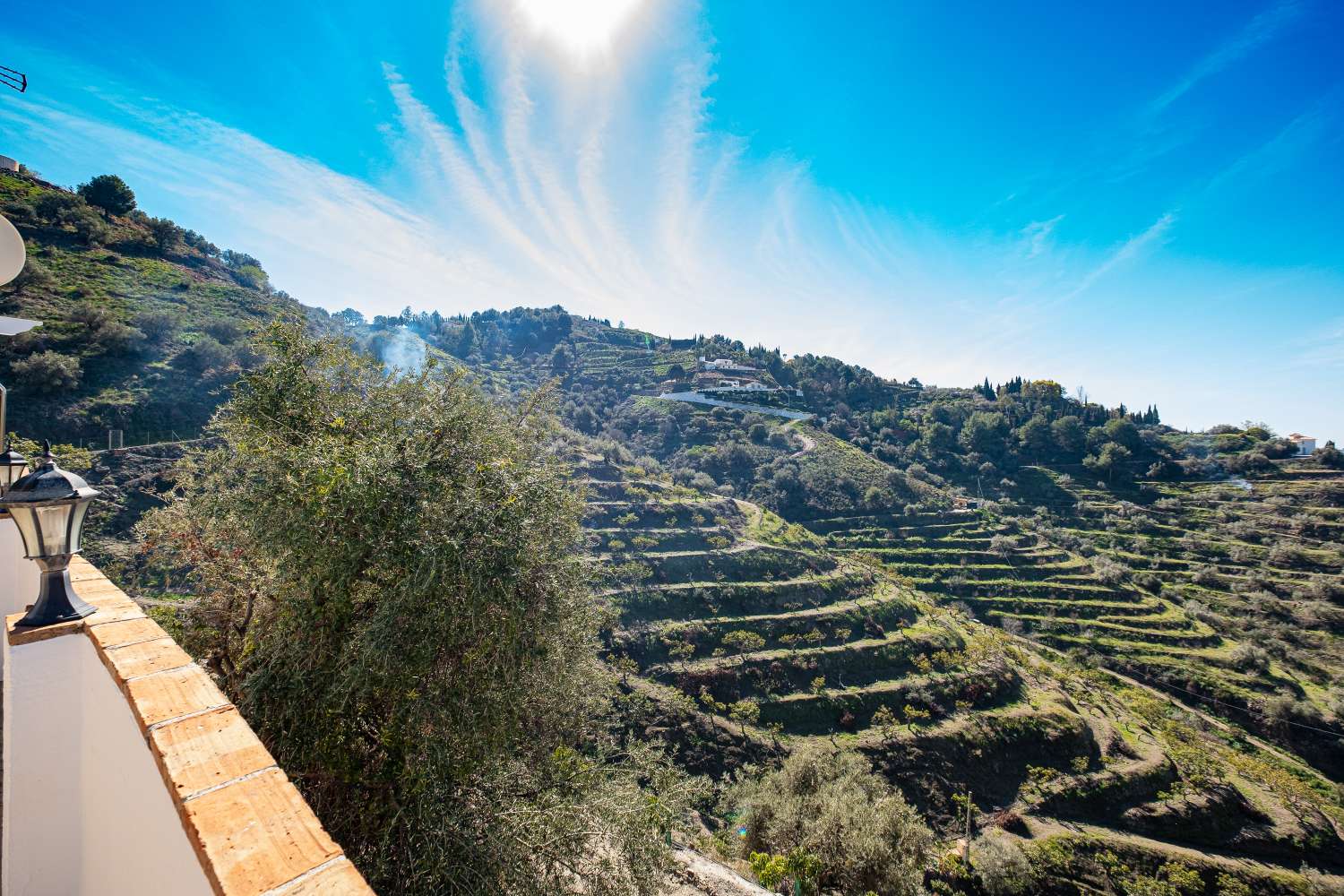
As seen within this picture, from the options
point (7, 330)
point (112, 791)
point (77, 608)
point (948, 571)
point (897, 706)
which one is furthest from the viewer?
point (948, 571)

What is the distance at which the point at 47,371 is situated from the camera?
2519 cm

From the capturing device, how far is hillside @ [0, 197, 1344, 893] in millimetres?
22812

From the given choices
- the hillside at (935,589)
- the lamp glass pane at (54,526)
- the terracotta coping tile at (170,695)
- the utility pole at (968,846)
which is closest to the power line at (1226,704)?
the hillside at (935,589)

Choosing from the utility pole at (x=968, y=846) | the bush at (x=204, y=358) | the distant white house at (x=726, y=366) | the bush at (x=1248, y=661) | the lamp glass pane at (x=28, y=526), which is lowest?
the utility pole at (x=968, y=846)

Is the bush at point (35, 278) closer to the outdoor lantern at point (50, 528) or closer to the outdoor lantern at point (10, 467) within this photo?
the outdoor lantern at point (10, 467)

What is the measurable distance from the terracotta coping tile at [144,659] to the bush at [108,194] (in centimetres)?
6863

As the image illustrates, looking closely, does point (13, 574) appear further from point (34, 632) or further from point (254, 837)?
point (254, 837)

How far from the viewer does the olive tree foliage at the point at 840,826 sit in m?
14.2

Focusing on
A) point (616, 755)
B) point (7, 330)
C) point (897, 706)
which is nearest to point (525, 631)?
point (7, 330)

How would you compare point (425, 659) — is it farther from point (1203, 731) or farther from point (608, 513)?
point (1203, 731)

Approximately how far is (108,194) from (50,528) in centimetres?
6829

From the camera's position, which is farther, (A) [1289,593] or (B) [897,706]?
(A) [1289,593]

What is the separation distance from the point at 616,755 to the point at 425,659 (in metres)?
17.6

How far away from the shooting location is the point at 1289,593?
43406 millimetres
